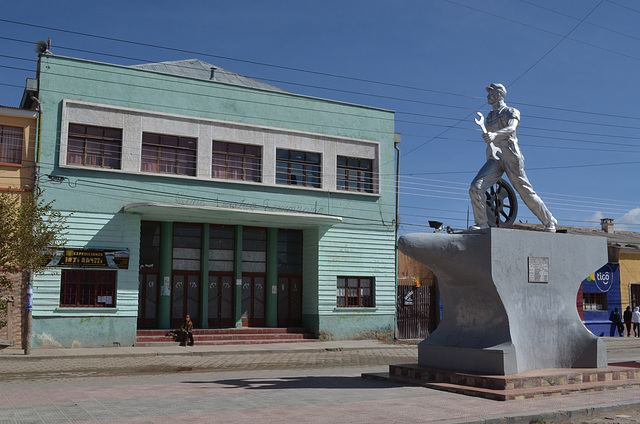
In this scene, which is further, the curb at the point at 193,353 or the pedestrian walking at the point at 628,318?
the pedestrian walking at the point at 628,318

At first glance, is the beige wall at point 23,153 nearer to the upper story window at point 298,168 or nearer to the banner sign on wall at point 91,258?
the banner sign on wall at point 91,258

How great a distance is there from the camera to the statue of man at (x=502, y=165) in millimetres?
11430

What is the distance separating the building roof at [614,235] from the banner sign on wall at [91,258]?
18.2 m

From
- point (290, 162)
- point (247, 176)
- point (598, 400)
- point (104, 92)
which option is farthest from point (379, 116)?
point (598, 400)

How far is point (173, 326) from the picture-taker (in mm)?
23078

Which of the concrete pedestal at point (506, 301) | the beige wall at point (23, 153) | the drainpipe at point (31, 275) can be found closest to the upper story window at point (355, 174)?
the drainpipe at point (31, 275)

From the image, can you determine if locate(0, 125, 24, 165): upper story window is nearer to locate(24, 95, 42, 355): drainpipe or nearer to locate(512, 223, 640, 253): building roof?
locate(24, 95, 42, 355): drainpipe

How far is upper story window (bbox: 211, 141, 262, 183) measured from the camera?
23531 millimetres

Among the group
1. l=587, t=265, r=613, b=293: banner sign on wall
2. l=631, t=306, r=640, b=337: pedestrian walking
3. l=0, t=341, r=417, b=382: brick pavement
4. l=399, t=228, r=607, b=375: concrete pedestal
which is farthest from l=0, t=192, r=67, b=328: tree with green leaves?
l=631, t=306, r=640, b=337: pedestrian walking

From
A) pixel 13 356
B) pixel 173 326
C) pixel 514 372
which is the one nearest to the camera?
pixel 514 372

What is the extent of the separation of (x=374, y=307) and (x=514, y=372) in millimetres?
15154

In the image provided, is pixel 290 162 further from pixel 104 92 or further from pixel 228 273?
pixel 104 92

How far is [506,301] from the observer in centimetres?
1087

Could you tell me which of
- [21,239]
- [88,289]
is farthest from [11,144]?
[88,289]
